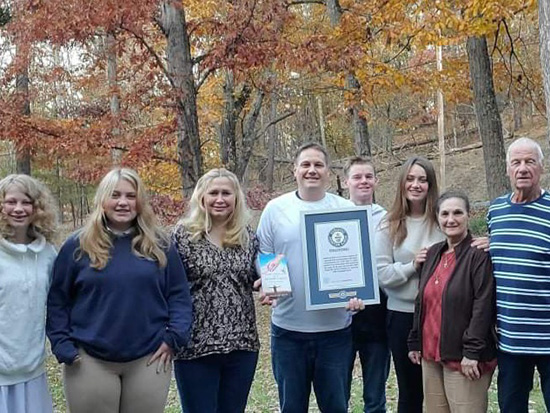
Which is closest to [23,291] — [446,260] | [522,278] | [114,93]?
[446,260]

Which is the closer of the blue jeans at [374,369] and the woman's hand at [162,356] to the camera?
the woman's hand at [162,356]

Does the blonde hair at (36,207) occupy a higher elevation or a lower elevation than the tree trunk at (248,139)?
lower

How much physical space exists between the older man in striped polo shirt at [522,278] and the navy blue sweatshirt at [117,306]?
72.5 inches

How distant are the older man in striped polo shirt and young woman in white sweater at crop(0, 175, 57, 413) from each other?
8.68 ft

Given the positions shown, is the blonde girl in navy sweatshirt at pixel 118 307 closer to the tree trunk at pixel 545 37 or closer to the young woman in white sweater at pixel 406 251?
the young woman in white sweater at pixel 406 251

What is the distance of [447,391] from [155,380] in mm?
1743

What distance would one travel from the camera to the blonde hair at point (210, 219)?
12.6 feet

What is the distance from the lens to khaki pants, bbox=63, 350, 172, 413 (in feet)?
11.5

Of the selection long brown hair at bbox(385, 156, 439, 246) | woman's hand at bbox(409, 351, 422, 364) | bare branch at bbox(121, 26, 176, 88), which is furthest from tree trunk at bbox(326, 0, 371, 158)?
woman's hand at bbox(409, 351, 422, 364)

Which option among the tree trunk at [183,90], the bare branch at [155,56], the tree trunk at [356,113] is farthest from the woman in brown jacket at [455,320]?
the tree trunk at [356,113]

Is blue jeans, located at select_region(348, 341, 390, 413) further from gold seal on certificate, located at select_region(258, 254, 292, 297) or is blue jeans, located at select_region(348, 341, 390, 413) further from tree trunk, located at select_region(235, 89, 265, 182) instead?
tree trunk, located at select_region(235, 89, 265, 182)

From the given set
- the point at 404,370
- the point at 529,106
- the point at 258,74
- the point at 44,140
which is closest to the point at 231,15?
the point at 258,74

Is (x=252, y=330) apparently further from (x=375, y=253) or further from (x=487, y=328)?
(x=487, y=328)

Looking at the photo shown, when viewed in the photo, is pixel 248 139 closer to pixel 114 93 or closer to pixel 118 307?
pixel 114 93
